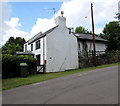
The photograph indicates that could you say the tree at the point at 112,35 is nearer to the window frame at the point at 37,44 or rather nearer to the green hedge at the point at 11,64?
the window frame at the point at 37,44

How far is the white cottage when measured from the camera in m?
19.9

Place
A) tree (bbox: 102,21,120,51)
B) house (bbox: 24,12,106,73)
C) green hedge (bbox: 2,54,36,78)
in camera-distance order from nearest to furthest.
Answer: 1. green hedge (bbox: 2,54,36,78)
2. house (bbox: 24,12,106,73)
3. tree (bbox: 102,21,120,51)

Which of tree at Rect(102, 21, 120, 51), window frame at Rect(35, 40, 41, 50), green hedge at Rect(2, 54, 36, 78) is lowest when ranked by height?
green hedge at Rect(2, 54, 36, 78)

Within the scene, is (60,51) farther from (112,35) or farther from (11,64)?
(112,35)

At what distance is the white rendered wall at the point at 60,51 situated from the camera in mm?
19984

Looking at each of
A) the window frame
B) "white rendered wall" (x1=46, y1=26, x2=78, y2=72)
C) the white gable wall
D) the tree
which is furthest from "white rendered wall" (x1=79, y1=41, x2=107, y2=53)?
the window frame

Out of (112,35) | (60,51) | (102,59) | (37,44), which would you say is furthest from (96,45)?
(112,35)

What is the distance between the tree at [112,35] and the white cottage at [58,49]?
50.2ft

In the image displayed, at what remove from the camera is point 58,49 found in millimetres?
20781

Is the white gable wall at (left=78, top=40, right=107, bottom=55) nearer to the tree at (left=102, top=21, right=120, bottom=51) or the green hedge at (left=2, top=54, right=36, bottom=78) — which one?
the tree at (left=102, top=21, right=120, bottom=51)

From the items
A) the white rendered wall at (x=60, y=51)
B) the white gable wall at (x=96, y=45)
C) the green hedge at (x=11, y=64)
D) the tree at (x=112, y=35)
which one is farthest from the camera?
the tree at (x=112, y=35)

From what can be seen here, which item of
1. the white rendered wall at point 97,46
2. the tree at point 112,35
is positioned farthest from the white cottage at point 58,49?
the tree at point 112,35

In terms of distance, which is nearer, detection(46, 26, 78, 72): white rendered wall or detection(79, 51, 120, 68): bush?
detection(46, 26, 78, 72): white rendered wall

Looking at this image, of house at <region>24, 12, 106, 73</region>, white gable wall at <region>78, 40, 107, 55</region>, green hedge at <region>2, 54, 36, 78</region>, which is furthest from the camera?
white gable wall at <region>78, 40, 107, 55</region>
